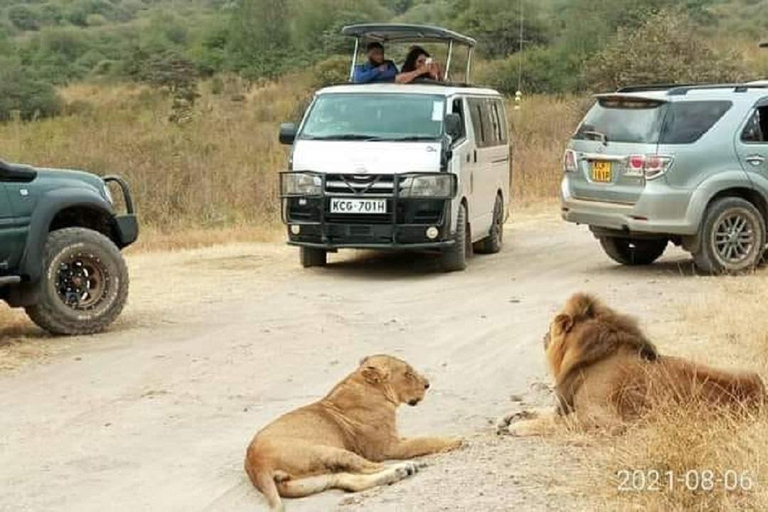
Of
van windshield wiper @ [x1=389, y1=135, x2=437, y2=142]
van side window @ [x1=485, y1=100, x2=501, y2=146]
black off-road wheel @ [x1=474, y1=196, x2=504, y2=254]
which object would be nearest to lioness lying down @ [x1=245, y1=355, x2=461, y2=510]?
van windshield wiper @ [x1=389, y1=135, x2=437, y2=142]

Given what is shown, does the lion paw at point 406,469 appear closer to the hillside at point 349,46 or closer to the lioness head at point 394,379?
the lioness head at point 394,379

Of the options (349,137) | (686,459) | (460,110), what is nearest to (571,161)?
(460,110)

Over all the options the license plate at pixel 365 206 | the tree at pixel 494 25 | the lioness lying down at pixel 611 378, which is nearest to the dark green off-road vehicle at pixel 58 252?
the license plate at pixel 365 206

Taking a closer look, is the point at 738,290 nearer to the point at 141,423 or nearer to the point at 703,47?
the point at 141,423

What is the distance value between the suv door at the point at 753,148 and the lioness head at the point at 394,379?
732 cm

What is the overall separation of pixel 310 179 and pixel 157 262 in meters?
2.88

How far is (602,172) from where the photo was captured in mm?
13641

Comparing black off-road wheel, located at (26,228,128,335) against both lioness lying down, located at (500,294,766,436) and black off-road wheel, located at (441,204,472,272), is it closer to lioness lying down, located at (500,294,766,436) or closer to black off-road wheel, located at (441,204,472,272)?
black off-road wheel, located at (441,204,472,272)

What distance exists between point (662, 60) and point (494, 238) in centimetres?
1505

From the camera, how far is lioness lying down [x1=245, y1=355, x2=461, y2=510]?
20.0 feet

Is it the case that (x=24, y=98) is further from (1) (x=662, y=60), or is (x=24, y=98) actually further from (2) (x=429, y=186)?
(2) (x=429, y=186)

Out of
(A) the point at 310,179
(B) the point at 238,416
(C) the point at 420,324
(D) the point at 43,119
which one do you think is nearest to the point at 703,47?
(D) the point at 43,119

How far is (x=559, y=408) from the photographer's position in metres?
6.78
